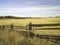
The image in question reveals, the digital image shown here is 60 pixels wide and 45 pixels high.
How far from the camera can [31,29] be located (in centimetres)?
1102

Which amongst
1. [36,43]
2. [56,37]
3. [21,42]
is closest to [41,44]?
[36,43]

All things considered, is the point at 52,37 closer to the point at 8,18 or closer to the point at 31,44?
the point at 31,44

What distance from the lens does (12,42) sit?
7.36 metres

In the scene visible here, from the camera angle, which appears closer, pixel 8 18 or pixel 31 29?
pixel 31 29

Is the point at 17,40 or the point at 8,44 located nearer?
the point at 8,44

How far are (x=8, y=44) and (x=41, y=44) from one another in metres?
1.25

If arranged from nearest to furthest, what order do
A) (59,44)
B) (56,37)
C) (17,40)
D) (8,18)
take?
(17,40) → (59,44) → (56,37) → (8,18)

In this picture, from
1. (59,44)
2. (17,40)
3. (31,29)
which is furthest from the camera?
(31,29)

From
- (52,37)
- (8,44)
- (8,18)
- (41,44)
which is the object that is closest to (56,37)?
(52,37)

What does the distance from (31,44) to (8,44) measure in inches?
33.9

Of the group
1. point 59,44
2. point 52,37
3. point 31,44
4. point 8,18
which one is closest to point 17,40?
point 31,44

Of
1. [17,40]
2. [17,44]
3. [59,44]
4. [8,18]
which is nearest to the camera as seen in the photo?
[17,44]

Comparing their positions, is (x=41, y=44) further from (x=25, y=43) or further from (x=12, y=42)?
(x=12, y=42)

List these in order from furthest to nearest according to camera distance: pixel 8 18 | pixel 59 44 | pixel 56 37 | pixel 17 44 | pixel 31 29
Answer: pixel 8 18
pixel 31 29
pixel 56 37
pixel 59 44
pixel 17 44
